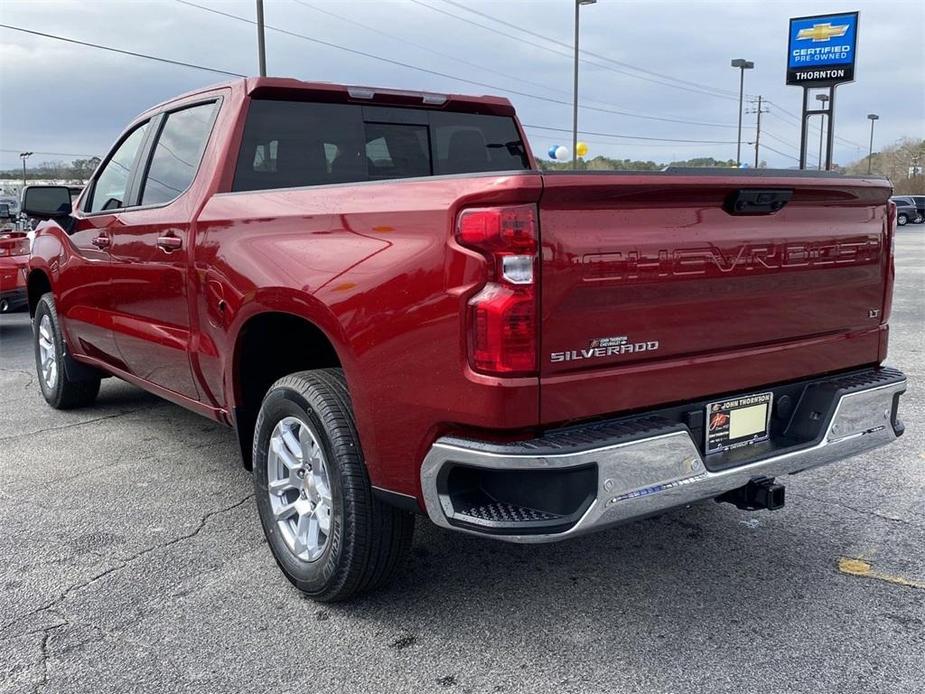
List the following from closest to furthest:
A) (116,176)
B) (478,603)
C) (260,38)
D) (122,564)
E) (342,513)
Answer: (342,513) → (478,603) → (122,564) → (116,176) → (260,38)

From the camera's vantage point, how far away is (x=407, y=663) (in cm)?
278

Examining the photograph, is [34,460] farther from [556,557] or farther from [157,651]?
[556,557]

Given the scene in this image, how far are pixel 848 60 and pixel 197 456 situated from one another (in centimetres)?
2643

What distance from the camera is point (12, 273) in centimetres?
1008

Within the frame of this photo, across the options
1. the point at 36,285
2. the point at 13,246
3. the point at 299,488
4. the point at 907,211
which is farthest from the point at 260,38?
the point at 907,211

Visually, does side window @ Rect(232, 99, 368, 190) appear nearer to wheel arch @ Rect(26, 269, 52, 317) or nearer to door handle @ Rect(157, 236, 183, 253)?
door handle @ Rect(157, 236, 183, 253)

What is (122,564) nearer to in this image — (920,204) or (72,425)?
(72,425)

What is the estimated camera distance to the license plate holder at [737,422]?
2.84m

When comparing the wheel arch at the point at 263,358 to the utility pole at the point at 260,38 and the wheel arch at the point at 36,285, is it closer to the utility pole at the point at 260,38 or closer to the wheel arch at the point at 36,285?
the wheel arch at the point at 36,285

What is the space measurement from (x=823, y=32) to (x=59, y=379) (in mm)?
26470

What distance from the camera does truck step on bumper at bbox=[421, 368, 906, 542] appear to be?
8.01 feet

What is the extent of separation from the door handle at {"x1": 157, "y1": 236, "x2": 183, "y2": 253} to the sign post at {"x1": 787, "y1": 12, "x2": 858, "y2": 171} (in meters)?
24.6

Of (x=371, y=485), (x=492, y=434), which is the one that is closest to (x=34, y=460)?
(x=371, y=485)

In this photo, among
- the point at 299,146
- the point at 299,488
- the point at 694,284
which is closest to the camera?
the point at 694,284
